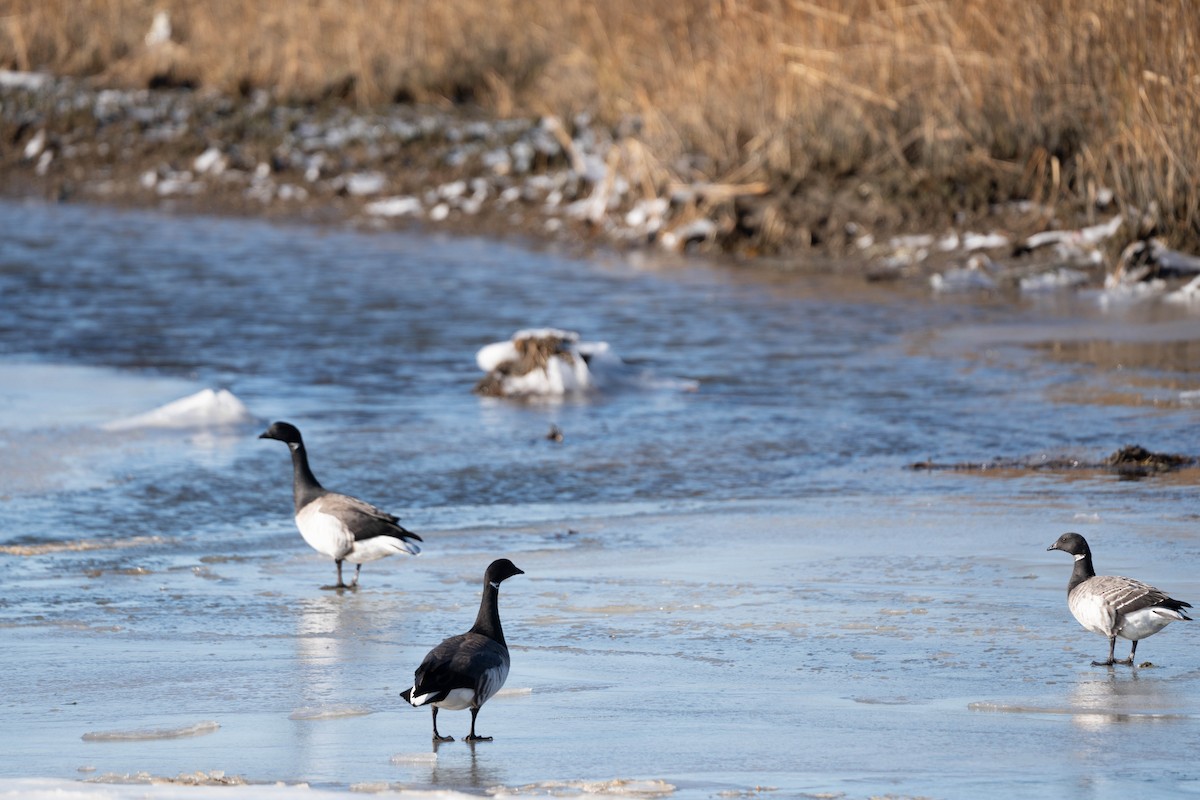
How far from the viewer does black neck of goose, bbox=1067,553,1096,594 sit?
673 cm

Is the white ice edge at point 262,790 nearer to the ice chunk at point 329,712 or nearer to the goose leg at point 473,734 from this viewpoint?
the goose leg at point 473,734

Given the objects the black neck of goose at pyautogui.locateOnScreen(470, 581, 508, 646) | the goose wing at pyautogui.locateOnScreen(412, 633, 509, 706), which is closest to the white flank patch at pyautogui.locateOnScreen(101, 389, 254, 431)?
the black neck of goose at pyautogui.locateOnScreen(470, 581, 508, 646)

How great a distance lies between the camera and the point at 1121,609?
626 centimetres

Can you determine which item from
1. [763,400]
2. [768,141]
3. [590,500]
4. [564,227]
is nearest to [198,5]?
[564,227]

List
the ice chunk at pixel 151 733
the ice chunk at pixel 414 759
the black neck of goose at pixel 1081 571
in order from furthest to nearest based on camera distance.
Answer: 1. the black neck of goose at pixel 1081 571
2. the ice chunk at pixel 151 733
3. the ice chunk at pixel 414 759

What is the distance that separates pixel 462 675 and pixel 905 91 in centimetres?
1438

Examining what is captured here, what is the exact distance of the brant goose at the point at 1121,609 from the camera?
6.27 m

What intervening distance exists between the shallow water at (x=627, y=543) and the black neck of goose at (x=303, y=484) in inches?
14.2

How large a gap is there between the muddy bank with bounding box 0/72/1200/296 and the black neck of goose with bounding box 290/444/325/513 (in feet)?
33.0

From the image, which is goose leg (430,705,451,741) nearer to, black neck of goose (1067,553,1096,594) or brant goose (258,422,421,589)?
brant goose (258,422,421,589)

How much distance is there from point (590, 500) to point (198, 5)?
21.7 m

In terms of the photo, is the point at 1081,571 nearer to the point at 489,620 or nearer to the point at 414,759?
the point at 489,620

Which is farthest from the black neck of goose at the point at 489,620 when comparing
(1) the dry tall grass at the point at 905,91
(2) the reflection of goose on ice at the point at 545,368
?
(1) the dry tall grass at the point at 905,91

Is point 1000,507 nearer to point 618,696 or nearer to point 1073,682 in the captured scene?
point 1073,682
